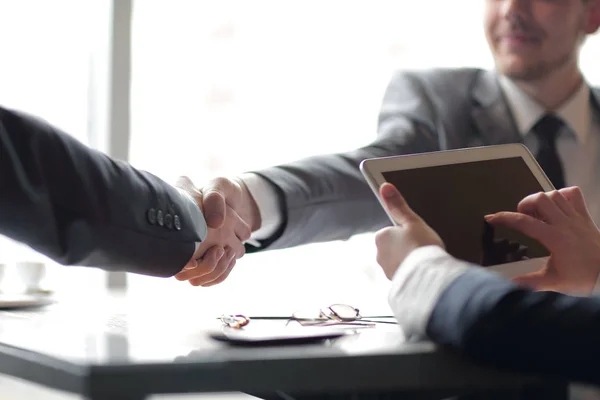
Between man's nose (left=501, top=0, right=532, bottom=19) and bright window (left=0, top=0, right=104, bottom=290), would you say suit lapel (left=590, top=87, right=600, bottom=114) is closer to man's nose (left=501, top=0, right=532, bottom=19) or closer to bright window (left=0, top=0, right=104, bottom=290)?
man's nose (left=501, top=0, right=532, bottom=19)

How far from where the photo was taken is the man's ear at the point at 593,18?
7.81 feet

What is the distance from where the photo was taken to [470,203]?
993 mm

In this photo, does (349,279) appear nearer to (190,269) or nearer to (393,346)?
(190,269)

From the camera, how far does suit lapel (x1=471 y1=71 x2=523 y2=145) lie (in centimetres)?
217

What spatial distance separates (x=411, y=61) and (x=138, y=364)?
2.14 metres

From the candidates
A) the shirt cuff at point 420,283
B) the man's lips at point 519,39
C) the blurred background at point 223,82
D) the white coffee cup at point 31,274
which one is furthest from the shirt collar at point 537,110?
the shirt cuff at point 420,283

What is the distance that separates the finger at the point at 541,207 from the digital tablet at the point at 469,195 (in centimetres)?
1

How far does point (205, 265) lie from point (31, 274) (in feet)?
1.08

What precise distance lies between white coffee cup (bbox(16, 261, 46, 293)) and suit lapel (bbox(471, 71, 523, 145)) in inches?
48.9

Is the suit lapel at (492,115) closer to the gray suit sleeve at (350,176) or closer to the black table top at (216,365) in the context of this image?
the gray suit sleeve at (350,176)

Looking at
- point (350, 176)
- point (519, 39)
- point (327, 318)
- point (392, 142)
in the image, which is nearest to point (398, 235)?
point (327, 318)

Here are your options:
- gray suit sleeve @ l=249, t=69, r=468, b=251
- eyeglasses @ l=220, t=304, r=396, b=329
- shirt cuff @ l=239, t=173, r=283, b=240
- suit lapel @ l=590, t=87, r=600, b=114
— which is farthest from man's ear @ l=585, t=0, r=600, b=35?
eyeglasses @ l=220, t=304, r=396, b=329

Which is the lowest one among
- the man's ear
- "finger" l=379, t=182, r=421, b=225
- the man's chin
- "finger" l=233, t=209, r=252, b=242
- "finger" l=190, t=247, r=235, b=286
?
"finger" l=190, t=247, r=235, b=286

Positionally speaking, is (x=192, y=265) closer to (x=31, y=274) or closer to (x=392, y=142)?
(x=31, y=274)
